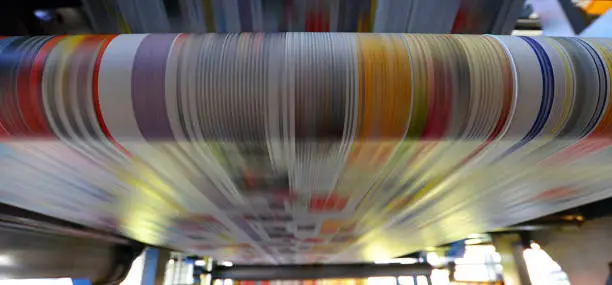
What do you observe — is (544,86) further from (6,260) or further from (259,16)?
(6,260)

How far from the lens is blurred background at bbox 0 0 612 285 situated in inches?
14.9

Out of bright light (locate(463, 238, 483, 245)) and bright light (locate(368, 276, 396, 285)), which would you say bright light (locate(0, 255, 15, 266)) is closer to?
bright light (locate(463, 238, 483, 245))

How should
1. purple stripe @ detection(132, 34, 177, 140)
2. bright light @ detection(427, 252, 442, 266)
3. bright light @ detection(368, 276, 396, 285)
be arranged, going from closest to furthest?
purple stripe @ detection(132, 34, 177, 140) < bright light @ detection(427, 252, 442, 266) < bright light @ detection(368, 276, 396, 285)

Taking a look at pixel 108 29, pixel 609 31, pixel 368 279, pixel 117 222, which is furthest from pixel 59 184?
pixel 368 279

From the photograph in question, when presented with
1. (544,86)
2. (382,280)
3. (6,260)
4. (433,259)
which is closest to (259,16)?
(544,86)

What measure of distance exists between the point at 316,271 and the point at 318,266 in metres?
0.07

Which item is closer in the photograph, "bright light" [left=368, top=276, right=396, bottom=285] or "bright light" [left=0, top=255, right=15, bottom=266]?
"bright light" [left=0, top=255, right=15, bottom=266]

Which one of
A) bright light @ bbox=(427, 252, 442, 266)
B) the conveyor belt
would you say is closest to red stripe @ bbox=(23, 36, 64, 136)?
the conveyor belt

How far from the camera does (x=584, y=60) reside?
0.88 ft

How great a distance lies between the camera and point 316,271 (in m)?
2.56

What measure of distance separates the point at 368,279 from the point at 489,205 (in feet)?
7.38

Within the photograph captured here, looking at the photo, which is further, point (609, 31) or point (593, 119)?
point (609, 31)

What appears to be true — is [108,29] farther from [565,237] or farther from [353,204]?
[565,237]

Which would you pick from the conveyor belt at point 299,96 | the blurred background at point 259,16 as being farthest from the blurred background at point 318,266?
the conveyor belt at point 299,96
